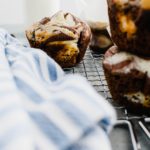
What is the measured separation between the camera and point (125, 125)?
472mm

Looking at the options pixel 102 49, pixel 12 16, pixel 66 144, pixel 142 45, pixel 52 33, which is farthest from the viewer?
Result: pixel 12 16

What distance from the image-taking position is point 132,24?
0.45 meters

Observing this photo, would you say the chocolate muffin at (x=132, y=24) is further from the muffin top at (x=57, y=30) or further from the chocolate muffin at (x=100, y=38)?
the chocolate muffin at (x=100, y=38)

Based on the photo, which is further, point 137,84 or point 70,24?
point 70,24

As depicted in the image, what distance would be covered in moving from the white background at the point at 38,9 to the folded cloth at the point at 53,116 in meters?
0.50

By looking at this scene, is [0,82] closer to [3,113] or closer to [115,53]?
[3,113]

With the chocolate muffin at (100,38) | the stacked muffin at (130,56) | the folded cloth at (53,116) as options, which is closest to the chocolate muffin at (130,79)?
the stacked muffin at (130,56)

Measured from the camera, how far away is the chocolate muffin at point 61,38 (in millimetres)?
632

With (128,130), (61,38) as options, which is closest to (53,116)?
(128,130)

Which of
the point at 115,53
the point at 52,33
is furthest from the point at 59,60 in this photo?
the point at 115,53

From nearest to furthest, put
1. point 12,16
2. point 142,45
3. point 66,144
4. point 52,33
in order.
Answer: point 66,144, point 142,45, point 52,33, point 12,16

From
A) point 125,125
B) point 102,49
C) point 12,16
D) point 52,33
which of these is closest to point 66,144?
point 125,125

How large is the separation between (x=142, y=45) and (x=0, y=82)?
21 cm

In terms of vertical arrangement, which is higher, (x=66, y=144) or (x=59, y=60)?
(x=66, y=144)
